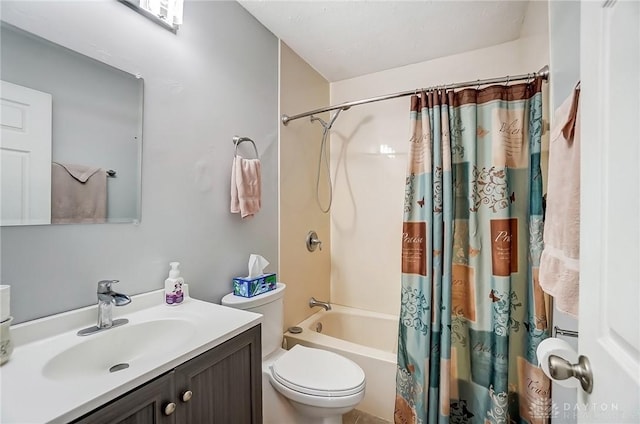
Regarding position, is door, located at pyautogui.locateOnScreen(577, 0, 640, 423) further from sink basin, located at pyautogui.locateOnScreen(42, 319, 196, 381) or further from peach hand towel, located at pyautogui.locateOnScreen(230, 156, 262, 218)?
peach hand towel, located at pyautogui.locateOnScreen(230, 156, 262, 218)

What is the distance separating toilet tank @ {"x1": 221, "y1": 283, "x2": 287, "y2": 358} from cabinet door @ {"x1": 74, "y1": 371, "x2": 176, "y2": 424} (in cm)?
64

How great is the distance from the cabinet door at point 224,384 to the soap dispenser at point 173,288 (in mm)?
386

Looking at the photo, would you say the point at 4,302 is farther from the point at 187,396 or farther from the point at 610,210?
the point at 610,210

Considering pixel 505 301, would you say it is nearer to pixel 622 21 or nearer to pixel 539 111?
pixel 539 111

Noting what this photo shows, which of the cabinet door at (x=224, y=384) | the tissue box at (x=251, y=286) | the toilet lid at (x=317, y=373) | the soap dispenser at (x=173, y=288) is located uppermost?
the soap dispenser at (x=173, y=288)

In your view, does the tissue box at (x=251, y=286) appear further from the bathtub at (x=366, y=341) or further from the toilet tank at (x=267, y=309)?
the bathtub at (x=366, y=341)

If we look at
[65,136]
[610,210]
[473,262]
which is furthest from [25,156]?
[473,262]

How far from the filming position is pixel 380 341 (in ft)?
7.12

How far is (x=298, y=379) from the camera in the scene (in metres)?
1.27

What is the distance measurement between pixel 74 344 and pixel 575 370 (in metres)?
1.24

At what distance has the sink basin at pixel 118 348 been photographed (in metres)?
0.77

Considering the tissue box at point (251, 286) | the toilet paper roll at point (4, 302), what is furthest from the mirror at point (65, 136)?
the tissue box at point (251, 286)

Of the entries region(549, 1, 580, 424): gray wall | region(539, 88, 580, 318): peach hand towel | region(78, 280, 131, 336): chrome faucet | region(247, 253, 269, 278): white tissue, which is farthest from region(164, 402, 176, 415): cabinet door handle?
region(549, 1, 580, 424): gray wall

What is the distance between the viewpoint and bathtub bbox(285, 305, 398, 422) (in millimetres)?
1625
